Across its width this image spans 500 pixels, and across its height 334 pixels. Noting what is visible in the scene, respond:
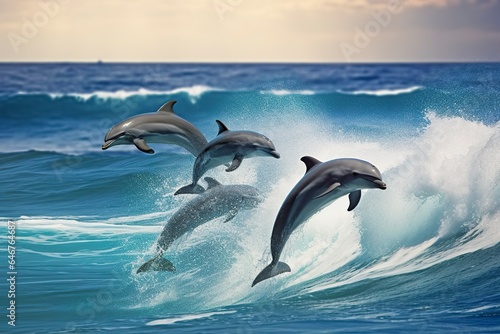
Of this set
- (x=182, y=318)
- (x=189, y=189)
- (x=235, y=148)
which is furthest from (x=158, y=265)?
(x=235, y=148)

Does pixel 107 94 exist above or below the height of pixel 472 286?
above

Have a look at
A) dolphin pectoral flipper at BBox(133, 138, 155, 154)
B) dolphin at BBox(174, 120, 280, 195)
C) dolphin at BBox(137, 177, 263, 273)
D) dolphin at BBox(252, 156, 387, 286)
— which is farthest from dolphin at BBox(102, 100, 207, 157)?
dolphin at BBox(252, 156, 387, 286)

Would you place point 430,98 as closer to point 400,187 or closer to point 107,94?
point 107,94

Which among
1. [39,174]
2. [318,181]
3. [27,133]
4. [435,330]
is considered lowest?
[435,330]

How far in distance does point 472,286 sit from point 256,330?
150 inches

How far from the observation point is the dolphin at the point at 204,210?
Answer: 37.2ft

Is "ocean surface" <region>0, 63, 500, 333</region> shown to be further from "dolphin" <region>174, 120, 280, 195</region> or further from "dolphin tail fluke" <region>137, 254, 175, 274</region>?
"dolphin" <region>174, 120, 280, 195</region>

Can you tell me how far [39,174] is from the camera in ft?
80.7

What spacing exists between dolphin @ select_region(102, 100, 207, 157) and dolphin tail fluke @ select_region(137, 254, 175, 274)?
1.59 metres

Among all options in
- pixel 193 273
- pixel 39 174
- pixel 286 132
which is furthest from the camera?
pixel 39 174

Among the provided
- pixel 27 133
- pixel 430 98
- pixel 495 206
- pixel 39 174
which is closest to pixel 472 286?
pixel 495 206

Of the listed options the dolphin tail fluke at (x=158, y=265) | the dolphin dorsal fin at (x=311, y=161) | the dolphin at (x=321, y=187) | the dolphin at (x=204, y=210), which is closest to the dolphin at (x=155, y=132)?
the dolphin at (x=204, y=210)

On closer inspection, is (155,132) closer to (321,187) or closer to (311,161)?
(311,161)

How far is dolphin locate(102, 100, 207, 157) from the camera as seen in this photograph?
34.7 ft
